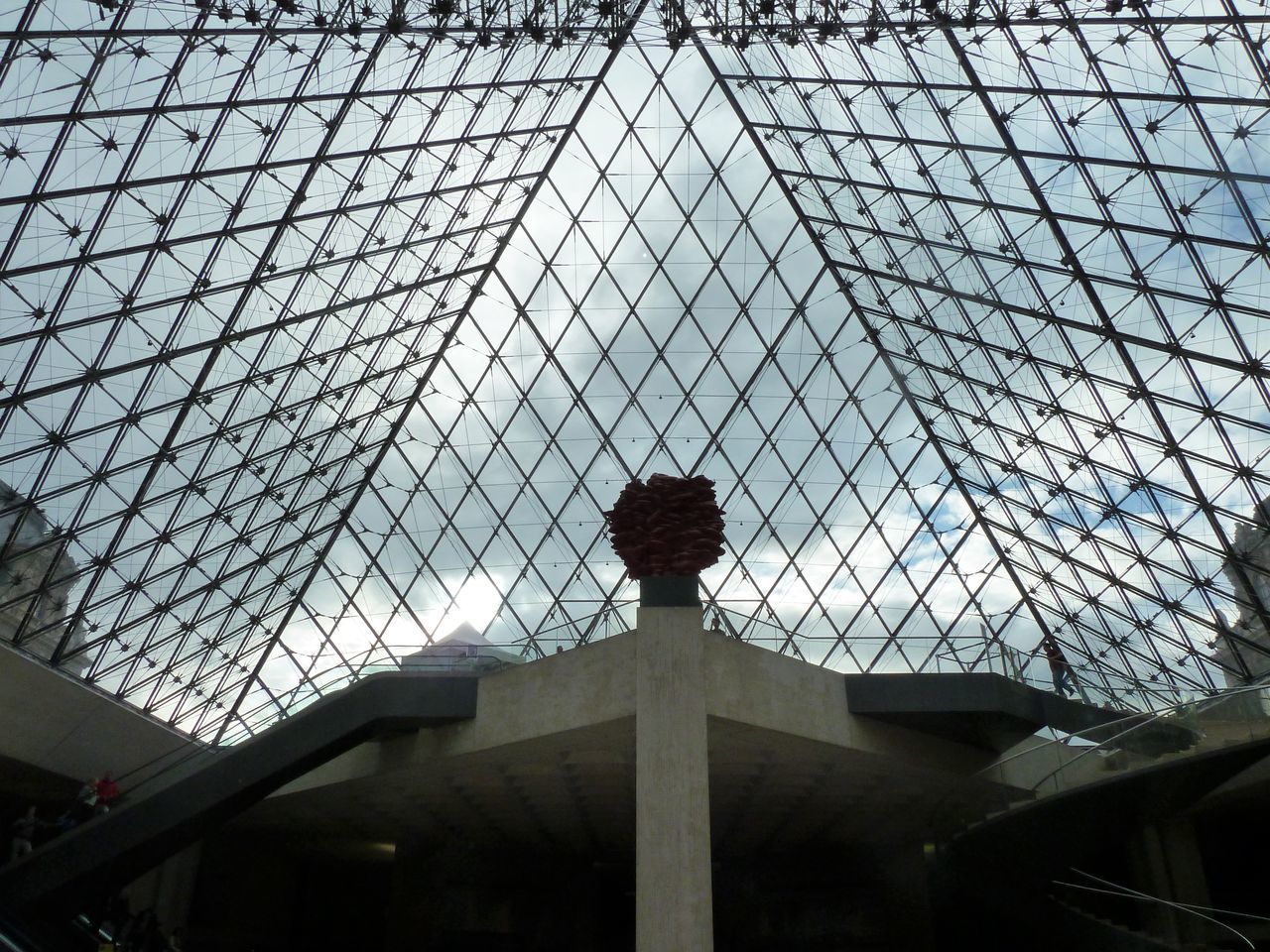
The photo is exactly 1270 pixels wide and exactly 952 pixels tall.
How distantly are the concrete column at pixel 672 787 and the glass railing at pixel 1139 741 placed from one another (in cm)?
725

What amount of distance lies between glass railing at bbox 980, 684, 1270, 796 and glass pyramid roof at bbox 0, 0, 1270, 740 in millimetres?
2411

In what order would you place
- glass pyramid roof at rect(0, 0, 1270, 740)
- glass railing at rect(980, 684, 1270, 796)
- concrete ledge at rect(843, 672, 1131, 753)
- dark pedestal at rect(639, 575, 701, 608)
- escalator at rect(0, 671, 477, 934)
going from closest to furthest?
glass railing at rect(980, 684, 1270, 796)
dark pedestal at rect(639, 575, 701, 608)
escalator at rect(0, 671, 477, 934)
concrete ledge at rect(843, 672, 1131, 753)
glass pyramid roof at rect(0, 0, 1270, 740)

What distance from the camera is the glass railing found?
17.9 meters

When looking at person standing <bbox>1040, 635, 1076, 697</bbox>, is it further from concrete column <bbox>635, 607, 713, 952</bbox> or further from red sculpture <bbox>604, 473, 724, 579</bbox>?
concrete column <bbox>635, 607, 713, 952</bbox>

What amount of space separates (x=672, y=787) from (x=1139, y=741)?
847 centimetres

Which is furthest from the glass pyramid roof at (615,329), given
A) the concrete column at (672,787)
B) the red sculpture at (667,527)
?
the concrete column at (672,787)

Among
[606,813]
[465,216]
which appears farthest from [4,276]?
[606,813]

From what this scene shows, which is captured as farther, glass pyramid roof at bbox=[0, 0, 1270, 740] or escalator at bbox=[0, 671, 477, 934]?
glass pyramid roof at bbox=[0, 0, 1270, 740]

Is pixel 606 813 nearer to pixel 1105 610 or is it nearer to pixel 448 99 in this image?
pixel 1105 610

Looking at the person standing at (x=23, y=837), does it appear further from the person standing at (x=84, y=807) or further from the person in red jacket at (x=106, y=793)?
the person in red jacket at (x=106, y=793)

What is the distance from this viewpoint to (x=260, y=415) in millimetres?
30219

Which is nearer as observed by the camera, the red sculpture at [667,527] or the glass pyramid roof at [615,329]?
the red sculpture at [667,527]

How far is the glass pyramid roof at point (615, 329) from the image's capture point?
20641mm


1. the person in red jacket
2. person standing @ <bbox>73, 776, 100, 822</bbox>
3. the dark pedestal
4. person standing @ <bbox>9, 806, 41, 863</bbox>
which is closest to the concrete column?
the dark pedestal
